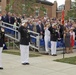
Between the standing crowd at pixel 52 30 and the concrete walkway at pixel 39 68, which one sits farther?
the standing crowd at pixel 52 30

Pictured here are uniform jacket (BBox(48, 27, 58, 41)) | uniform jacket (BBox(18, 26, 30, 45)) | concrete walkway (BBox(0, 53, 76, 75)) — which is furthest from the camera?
uniform jacket (BBox(48, 27, 58, 41))

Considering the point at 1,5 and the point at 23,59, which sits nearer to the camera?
the point at 23,59

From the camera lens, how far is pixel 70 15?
85.6 ft

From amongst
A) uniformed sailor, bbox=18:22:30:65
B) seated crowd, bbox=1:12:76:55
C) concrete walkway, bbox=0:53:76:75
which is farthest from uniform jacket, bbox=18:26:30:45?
seated crowd, bbox=1:12:76:55

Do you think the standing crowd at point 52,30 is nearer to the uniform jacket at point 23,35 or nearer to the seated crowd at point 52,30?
the seated crowd at point 52,30

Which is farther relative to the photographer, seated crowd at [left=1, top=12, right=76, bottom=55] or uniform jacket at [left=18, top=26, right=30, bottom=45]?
seated crowd at [left=1, top=12, right=76, bottom=55]

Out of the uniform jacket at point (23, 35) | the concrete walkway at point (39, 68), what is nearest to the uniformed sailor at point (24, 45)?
the uniform jacket at point (23, 35)

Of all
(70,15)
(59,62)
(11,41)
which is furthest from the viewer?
(70,15)

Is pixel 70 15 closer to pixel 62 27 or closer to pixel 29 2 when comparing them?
pixel 29 2

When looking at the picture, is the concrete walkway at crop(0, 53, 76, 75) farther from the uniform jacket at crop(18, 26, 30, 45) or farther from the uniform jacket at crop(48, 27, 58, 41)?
the uniform jacket at crop(48, 27, 58, 41)

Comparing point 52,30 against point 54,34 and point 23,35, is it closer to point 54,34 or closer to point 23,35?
point 54,34

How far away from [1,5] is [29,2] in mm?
19046

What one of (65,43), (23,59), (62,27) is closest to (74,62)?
(23,59)

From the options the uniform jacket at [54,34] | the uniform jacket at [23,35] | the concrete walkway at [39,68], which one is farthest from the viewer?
the uniform jacket at [54,34]
